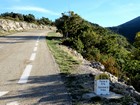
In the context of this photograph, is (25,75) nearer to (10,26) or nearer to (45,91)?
(45,91)

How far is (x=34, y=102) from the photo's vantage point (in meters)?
7.19

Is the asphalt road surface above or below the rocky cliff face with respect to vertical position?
above

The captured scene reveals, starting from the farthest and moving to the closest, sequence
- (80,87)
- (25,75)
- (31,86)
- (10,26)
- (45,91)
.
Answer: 1. (10,26)
2. (25,75)
3. (80,87)
4. (31,86)
5. (45,91)

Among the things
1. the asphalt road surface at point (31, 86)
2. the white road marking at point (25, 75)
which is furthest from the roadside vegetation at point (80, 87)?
the white road marking at point (25, 75)

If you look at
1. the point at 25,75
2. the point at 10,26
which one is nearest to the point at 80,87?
the point at 25,75

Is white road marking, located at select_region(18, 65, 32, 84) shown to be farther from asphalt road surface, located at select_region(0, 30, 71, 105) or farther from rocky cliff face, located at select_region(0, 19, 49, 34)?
rocky cliff face, located at select_region(0, 19, 49, 34)

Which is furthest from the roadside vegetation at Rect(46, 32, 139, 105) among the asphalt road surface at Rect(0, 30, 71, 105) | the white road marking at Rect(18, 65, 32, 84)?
the white road marking at Rect(18, 65, 32, 84)

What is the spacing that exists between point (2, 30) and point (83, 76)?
143 feet

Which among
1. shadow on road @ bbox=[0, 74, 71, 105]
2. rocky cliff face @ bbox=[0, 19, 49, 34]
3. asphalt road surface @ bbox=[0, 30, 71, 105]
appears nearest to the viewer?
asphalt road surface @ bbox=[0, 30, 71, 105]

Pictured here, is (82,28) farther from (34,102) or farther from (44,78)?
(34,102)

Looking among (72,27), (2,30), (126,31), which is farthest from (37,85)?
(126,31)

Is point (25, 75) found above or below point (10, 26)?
above

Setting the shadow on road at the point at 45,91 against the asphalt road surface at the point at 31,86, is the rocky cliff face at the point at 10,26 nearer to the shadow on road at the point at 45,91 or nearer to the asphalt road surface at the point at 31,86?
the asphalt road surface at the point at 31,86

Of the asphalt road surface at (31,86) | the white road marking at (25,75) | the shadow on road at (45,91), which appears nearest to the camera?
the asphalt road surface at (31,86)
